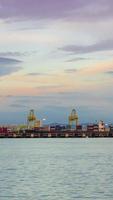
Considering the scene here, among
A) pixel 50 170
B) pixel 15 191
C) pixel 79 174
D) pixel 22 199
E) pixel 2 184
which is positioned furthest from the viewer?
pixel 50 170

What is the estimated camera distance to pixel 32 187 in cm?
4241

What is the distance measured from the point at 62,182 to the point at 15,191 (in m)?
5.73

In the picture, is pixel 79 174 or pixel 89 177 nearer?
pixel 89 177

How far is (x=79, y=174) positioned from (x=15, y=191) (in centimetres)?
1213

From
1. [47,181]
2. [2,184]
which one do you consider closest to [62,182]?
[47,181]

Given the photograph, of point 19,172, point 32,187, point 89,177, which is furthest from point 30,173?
point 32,187

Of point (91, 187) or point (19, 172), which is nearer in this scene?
point (91, 187)

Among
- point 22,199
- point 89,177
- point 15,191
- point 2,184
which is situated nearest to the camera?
point 22,199

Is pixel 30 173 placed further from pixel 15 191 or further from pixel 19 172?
pixel 15 191

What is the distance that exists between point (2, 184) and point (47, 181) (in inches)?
133

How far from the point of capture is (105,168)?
5844cm

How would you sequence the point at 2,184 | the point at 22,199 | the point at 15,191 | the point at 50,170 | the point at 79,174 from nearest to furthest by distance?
the point at 22,199, the point at 15,191, the point at 2,184, the point at 79,174, the point at 50,170

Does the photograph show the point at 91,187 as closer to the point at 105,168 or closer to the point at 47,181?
the point at 47,181

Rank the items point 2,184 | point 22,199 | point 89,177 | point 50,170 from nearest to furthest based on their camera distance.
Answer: point 22,199
point 2,184
point 89,177
point 50,170
